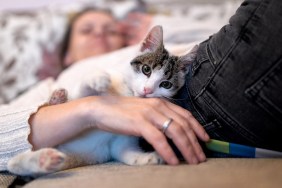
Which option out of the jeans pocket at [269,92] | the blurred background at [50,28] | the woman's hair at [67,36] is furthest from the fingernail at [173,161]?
the woman's hair at [67,36]

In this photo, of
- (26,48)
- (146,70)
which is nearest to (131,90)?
(146,70)

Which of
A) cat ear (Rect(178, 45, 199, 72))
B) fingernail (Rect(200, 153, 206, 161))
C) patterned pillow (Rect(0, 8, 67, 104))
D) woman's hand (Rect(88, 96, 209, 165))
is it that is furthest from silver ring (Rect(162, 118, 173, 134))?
patterned pillow (Rect(0, 8, 67, 104))

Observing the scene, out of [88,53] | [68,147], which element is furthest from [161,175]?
[88,53]

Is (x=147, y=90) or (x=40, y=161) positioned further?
(x=147, y=90)

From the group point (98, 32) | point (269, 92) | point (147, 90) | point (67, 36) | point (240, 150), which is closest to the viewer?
point (269, 92)

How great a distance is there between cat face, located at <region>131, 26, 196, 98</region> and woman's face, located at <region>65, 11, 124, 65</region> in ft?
3.21

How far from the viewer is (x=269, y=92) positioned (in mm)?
820

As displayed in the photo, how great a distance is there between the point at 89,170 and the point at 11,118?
26 centimetres

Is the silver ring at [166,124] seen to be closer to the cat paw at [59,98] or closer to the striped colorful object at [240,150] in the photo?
the striped colorful object at [240,150]

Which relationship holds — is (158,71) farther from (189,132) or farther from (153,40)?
(189,132)

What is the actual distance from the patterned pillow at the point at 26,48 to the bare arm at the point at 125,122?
111 cm

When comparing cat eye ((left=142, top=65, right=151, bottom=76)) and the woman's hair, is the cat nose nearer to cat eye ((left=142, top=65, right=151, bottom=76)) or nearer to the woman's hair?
cat eye ((left=142, top=65, right=151, bottom=76))

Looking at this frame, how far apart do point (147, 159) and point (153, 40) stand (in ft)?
1.16

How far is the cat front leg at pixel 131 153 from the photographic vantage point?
0.96 metres
